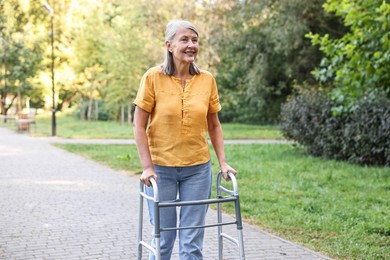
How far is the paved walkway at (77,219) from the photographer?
232 inches

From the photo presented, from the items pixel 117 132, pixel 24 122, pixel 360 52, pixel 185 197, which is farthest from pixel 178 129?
pixel 24 122

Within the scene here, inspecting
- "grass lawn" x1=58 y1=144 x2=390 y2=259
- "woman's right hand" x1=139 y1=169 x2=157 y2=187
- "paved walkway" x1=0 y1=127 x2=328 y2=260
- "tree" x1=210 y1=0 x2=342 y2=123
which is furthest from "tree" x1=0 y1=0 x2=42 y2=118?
"woman's right hand" x1=139 y1=169 x2=157 y2=187

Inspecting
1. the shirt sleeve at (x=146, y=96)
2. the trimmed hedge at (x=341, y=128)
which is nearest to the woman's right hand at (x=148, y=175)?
the shirt sleeve at (x=146, y=96)

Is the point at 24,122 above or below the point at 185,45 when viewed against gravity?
below

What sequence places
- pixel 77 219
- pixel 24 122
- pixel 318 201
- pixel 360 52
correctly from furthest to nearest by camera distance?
1. pixel 24 122
2. pixel 360 52
3. pixel 318 201
4. pixel 77 219

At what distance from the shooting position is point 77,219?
7.64 m

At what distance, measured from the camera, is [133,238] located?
21.4ft

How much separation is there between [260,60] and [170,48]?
24.4m

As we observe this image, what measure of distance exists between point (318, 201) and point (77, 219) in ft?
11.8

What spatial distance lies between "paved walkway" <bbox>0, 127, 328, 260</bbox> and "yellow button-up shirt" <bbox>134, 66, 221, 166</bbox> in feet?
7.02

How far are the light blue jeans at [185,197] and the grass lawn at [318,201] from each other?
2270 millimetres

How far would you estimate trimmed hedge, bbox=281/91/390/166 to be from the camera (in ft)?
42.2

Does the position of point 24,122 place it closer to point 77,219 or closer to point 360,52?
point 360,52

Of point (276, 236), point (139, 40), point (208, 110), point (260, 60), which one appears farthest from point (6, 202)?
point (139, 40)
